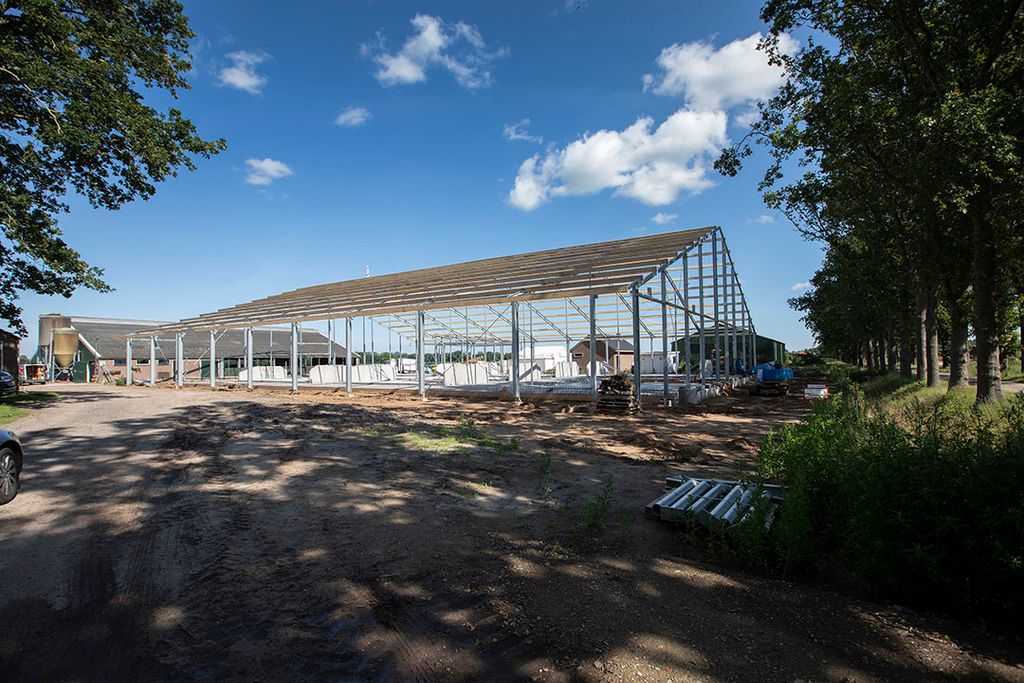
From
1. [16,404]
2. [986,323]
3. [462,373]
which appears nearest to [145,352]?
[16,404]

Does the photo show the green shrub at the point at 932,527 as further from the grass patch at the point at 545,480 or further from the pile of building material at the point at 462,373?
the pile of building material at the point at 462,373

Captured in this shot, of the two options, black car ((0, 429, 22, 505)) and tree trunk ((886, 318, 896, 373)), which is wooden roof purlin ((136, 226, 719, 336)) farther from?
tree trunk ((886, 318, 896, 373))

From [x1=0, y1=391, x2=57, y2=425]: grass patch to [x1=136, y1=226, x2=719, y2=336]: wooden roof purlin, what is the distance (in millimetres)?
9324

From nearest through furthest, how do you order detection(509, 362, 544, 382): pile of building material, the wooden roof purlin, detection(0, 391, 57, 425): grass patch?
1. detection(0, 391, 57, 425): grass patch
2. the wooden roof purlin
3. detection(509, 362, 544, 382): pile of building material

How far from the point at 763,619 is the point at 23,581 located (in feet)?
18.4

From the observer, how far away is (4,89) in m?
12.9

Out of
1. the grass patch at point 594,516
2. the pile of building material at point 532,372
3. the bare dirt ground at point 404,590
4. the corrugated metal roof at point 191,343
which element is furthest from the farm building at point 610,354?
the grass patch at point 594,516

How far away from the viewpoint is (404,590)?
148 inches

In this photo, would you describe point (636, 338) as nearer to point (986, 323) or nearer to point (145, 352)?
point (986, 323)

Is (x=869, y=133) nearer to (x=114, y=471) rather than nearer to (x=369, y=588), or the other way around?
(x=369, y=588)

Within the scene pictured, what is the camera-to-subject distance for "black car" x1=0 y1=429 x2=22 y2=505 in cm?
589

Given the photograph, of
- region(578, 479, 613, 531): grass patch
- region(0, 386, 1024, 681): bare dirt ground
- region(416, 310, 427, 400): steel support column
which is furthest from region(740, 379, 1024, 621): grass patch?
region(416, 310, 427, 400): steel support column

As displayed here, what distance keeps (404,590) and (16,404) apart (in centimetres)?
2083

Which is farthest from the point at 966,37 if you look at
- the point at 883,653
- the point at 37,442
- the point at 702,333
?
the point at 37,442
